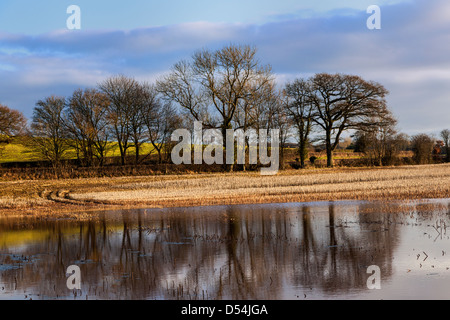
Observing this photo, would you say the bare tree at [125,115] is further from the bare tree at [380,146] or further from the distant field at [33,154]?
the bare tree at [380,146]

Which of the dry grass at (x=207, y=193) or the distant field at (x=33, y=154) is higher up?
the distant field at (x=33, y=154)

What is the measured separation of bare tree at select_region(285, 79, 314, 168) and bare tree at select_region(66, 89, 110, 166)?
24814 millimetres

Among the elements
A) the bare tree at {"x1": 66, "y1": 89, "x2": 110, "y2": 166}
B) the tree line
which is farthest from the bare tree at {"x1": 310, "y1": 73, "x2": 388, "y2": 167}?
the bare tree at {"x1": 66, "y1": 89, "x2": 110, "y2": 166}

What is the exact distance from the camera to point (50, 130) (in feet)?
216

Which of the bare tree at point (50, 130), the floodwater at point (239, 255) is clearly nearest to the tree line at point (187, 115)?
the bare tree at point (50, 130)

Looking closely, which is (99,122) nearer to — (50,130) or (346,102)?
(50,130)

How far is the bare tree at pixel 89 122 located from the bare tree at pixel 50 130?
1.39 m

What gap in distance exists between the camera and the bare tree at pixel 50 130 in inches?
2562

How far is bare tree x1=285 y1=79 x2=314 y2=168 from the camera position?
63906mm

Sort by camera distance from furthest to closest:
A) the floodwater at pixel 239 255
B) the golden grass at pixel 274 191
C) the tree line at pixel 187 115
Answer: the tree line at pixel 187 115 → the golden grass at pixel 274 191 → the floodwater at pixel 239 255

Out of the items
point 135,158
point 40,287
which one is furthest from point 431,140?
point 40,287

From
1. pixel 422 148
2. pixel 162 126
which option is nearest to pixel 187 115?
pixel 162 126
